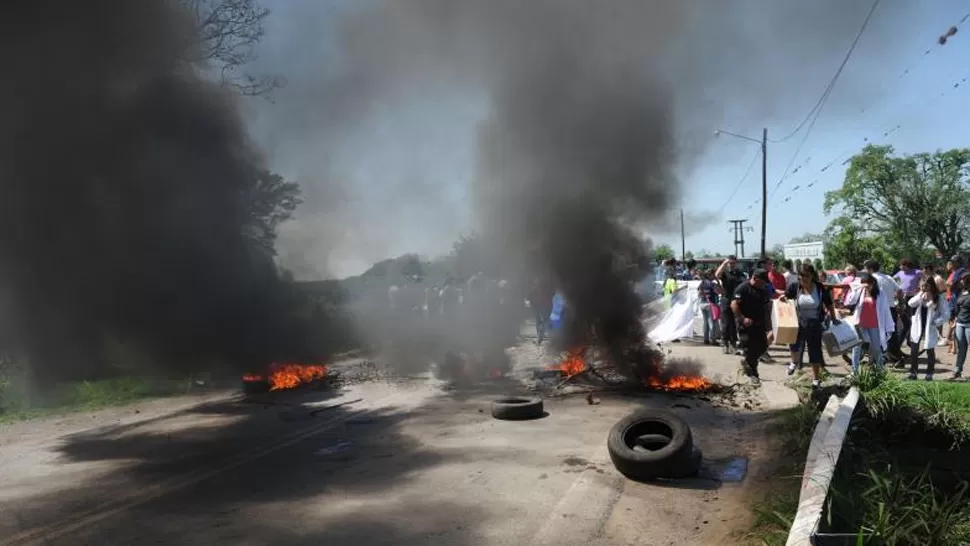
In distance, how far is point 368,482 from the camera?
17.4 ft

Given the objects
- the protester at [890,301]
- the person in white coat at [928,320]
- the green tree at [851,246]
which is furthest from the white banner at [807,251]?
the person in white coat at [928,320]

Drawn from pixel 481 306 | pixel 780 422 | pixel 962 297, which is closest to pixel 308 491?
pixel 780 422

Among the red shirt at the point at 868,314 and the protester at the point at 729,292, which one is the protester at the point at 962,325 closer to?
the red shirt at the point at 868,314

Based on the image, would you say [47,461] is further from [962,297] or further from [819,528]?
[962,297]

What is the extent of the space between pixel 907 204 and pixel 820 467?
4536 cm

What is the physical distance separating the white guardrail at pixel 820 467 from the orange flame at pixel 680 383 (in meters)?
2.43

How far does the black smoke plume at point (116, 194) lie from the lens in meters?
7.34

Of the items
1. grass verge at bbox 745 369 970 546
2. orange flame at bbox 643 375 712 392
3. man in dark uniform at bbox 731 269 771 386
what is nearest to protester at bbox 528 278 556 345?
orange flame at bbox 643 375 712 392

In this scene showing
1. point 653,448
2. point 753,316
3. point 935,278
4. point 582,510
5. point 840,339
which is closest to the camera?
point 582,510

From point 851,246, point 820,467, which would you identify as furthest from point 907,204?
point 820,467

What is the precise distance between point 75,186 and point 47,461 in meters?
3.22

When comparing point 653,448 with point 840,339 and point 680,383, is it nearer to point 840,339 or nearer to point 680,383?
point 680,383

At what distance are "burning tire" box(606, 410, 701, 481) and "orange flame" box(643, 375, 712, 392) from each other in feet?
9.74

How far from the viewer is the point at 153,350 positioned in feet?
29.4
